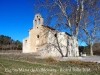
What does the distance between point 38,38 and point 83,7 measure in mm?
20391

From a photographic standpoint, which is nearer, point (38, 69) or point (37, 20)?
point (38, 69)

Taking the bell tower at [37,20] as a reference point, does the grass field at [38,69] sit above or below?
below

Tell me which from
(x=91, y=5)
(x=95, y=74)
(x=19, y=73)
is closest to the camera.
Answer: (x=19, y=73)

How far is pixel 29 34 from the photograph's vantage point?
45.7 metres

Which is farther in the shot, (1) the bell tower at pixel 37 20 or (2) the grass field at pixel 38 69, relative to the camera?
(1) the bell tower at pixel 37 20

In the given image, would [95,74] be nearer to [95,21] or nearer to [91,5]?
[91,5]

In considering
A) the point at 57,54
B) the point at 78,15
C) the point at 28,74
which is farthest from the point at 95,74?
the point at 57,54

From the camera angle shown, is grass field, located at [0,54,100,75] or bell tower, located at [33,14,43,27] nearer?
grass field, located at [0,54,100,75]

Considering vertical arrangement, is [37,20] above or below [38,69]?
above

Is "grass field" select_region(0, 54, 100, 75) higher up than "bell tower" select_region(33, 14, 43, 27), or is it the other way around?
"bell tower" select_region(33, 14, 43, 27)

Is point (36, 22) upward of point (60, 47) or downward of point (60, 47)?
upward

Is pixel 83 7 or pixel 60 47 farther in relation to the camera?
pixel 60 47

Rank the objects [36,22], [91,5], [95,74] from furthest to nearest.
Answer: [36,22], [91,5], [95,74]

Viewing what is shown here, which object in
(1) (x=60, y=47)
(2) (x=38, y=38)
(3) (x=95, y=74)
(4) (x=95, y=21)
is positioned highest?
(4) (x=95, y=21)
